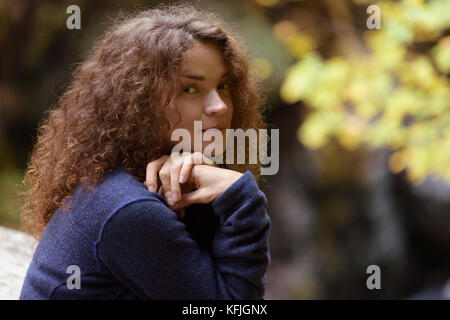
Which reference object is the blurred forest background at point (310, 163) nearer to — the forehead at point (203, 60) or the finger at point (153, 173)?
the forehead at point (203, 60)

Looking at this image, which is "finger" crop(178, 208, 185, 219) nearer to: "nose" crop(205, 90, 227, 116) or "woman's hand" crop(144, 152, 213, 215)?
"woman's hand" crop(144, 152, 213, 215)

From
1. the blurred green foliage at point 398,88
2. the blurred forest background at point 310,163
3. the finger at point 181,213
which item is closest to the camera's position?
the finger at point 181,213

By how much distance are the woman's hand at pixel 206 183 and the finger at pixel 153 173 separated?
8 cm

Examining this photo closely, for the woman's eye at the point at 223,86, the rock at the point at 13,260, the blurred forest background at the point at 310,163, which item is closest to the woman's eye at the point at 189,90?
the woman's eye at the point at 223,86

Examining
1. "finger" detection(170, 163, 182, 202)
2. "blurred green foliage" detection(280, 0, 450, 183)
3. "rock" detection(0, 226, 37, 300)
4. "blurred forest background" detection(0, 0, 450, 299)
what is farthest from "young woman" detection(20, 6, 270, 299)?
"blurred forest background" detection(0, 0, 450, 299)

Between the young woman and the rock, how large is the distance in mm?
433

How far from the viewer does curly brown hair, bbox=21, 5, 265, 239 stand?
1.36 metres

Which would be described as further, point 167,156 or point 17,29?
point 17,29

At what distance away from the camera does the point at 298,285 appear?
510 cm

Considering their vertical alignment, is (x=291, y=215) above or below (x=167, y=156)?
below

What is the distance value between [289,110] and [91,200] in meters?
4.25

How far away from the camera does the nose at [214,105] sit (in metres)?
1.37

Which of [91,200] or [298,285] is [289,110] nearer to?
[298,285]
